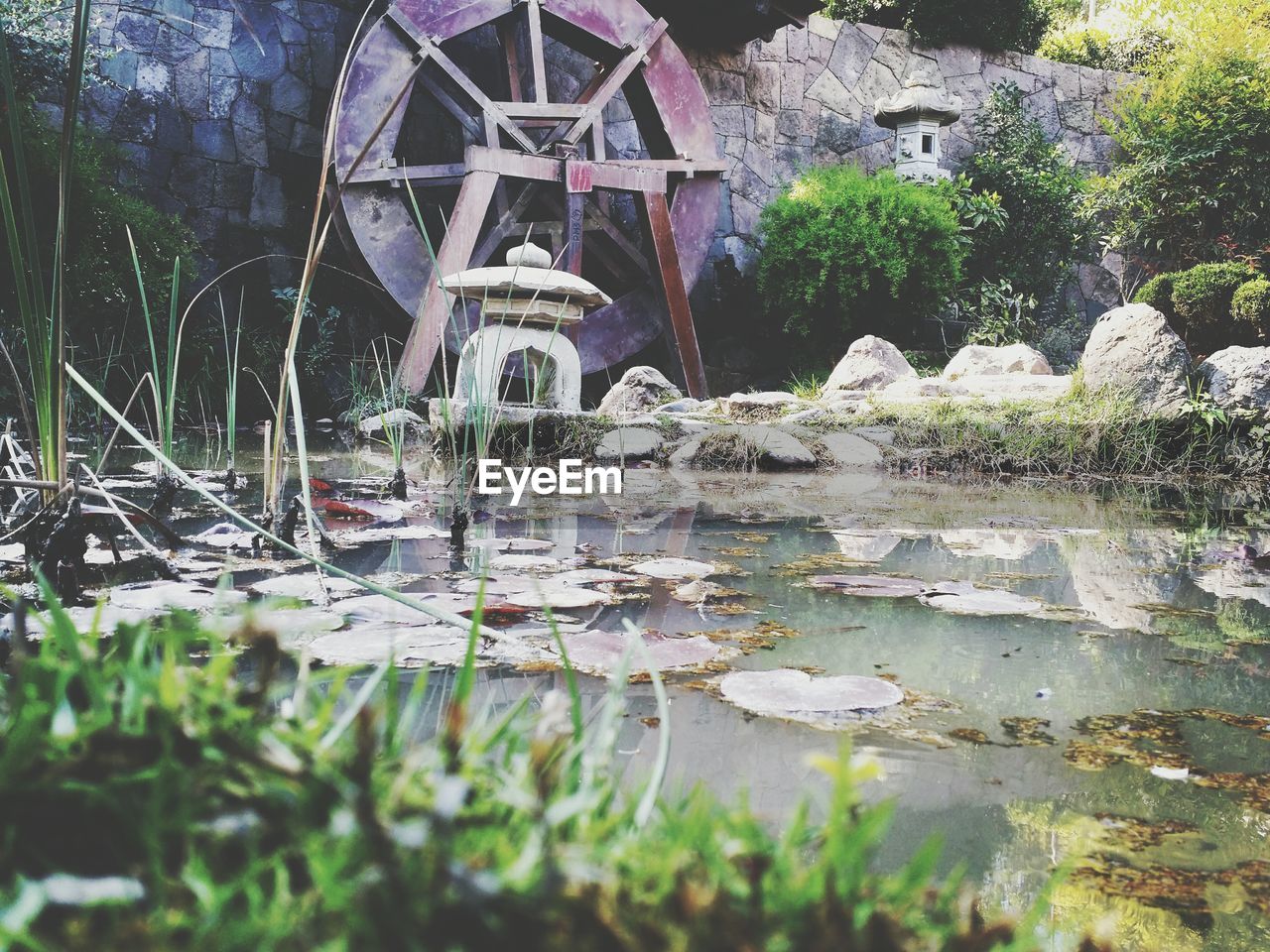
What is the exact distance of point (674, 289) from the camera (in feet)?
23.7

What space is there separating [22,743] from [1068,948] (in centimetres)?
61

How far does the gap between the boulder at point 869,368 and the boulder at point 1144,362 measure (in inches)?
58.3

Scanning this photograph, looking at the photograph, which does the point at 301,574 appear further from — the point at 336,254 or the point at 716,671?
the point at 336,254

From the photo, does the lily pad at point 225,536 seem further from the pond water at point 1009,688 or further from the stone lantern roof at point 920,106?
the stone lantern roof at point 920,106

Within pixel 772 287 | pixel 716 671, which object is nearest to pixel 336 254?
pixel 772 287

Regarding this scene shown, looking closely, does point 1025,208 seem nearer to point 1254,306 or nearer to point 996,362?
point 996,362

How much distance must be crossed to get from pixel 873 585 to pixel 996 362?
5007mm

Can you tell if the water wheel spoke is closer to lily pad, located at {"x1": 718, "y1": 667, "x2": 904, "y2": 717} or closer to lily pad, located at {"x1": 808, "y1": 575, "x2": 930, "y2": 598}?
lily pad, located at {"x1": 808, "y1": 575, "x2": 930, "y2": 598}

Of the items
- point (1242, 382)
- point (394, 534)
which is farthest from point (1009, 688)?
point (1242, 382)

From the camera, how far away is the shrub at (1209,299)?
231 inches

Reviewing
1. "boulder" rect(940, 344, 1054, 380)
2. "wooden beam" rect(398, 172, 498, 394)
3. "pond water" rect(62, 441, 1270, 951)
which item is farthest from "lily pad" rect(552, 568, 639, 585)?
"boulder" rect(940, 344, 1054, 380)

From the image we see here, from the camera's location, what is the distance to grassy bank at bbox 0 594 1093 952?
11.2 inches

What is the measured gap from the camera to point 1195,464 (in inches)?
178

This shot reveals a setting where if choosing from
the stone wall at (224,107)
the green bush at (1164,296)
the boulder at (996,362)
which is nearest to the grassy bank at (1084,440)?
the boulder at (996,362)
